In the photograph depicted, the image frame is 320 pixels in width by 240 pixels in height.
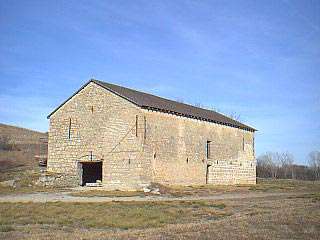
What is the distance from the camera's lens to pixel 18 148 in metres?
61.3

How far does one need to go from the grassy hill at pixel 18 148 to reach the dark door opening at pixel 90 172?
10.6m

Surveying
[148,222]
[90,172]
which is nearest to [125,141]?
[90,172]

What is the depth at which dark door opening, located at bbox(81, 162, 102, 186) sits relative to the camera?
3397 cm

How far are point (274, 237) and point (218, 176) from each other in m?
29.4

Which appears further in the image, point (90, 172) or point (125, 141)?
point (90, 172)

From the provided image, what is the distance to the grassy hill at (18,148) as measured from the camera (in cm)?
4842

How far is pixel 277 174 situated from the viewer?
3632 inches

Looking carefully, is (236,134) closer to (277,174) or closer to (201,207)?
(201,207)

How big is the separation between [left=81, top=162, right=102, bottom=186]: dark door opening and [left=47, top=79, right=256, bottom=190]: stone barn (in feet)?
0.27

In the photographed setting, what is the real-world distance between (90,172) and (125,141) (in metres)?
6.92

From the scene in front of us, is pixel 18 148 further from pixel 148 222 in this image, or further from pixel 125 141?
pixel 148 222

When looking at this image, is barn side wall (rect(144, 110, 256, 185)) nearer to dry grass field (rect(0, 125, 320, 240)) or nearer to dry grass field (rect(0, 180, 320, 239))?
dry grass field (rect(0, 125, 320, 240))

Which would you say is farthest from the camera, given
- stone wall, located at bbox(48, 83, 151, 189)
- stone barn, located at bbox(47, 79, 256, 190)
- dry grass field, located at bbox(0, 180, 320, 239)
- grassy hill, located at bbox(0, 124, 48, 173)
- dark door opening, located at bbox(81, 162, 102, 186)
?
grassy hill, located at bbox(0, 124, 48, 173)

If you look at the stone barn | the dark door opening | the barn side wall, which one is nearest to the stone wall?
the stone barn
